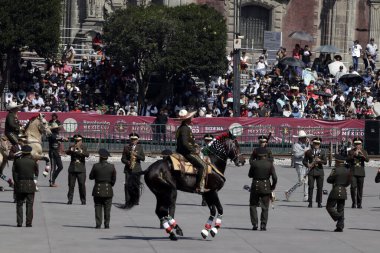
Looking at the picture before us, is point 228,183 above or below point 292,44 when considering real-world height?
below

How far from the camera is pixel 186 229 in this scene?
84.7 ft

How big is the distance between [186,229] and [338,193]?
2891mm

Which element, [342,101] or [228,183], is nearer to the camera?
[228,183]

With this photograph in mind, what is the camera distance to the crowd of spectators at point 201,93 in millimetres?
49312

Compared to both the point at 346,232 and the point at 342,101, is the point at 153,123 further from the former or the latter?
the point at 346,232

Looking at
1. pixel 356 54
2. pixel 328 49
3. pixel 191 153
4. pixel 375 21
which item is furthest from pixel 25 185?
pixel 375 21

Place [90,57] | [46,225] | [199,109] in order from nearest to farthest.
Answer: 1. [46,225]
2. [199,109]
3. [90,57]

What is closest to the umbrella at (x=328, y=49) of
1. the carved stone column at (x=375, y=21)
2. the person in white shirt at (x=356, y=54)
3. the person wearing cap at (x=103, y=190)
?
the person in white shirt at (x=356, y=54)

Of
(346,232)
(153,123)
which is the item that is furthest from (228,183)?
(346,232)

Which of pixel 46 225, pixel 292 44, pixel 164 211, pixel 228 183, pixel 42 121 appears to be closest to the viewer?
pixel 164 211

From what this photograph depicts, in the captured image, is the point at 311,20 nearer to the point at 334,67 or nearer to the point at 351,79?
the point at 334,67

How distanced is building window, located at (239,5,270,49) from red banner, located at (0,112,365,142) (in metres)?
14.8

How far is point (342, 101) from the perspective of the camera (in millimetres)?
52094

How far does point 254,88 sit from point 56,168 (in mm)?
18177
